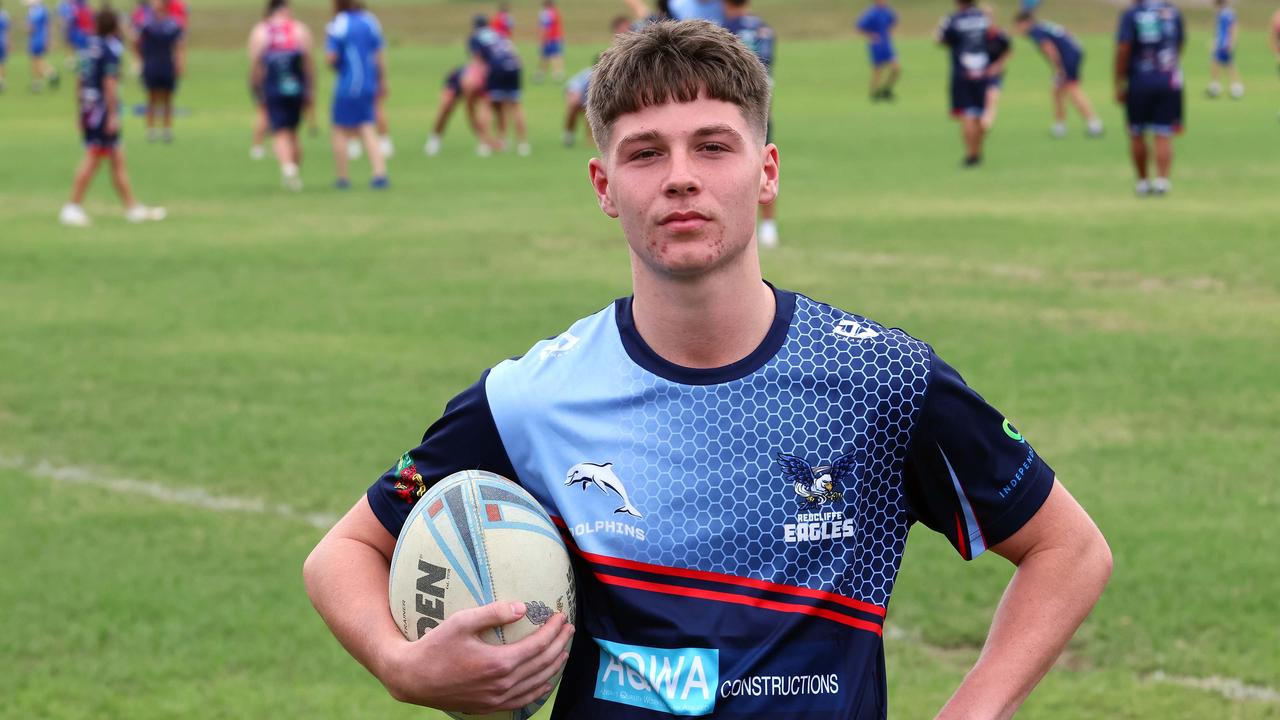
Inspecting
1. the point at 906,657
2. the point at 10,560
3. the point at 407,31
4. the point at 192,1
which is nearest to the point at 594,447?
the point at 906,657

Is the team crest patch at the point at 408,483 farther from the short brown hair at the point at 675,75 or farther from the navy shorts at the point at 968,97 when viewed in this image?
the navy shorts at the point at 968,97

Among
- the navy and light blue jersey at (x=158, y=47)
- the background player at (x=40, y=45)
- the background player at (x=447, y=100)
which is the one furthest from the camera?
the background player at (x=40, y=45)

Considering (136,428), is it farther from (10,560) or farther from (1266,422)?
(1266,422)

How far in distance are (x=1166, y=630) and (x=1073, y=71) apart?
25783mm

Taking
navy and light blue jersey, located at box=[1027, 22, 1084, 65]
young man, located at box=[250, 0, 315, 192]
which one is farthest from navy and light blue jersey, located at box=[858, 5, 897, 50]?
young man, located at box=[250, 0, 315, 192]

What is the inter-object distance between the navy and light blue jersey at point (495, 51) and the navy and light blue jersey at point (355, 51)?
187 inches

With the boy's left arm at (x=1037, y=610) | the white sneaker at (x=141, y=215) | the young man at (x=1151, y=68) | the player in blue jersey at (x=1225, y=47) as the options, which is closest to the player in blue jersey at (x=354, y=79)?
the white sneaker at (x=141, y=215)

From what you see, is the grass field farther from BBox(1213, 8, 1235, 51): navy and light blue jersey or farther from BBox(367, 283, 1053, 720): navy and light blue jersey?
BBox(1213, 8, 1235, 51): navy and light blue jersey

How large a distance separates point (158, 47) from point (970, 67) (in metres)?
16.4

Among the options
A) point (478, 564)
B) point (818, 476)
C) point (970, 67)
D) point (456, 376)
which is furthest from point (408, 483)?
point (970, 67)

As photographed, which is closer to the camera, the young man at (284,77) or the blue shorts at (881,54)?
the young man at (284,77)

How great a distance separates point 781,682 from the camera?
3.04 metres

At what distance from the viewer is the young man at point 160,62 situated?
33312mm

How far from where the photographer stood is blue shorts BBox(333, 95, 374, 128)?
2372 cm
